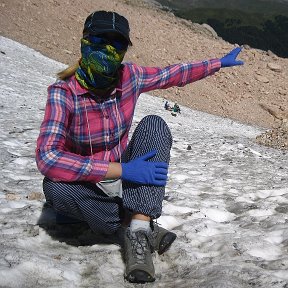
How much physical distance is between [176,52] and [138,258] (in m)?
21.6

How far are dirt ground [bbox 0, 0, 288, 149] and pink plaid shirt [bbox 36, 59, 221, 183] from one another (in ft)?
51.0

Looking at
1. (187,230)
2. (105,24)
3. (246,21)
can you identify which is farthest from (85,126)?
(246,21)

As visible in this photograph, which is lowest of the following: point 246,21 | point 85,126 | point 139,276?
point 246,21

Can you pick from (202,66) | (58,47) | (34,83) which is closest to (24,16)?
(58,47)

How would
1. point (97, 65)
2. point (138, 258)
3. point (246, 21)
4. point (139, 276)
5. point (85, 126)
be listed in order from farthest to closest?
1. point (246, 21)
2. point (85, 126)
3. point (97, 65)
4. point (138, 258)
5. point (139, 276)

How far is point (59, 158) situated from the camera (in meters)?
3.72

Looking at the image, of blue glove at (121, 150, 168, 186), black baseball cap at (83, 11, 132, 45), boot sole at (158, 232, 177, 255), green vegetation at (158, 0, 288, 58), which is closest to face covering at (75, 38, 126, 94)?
black baseball cap at (83, 11, 132, 45)

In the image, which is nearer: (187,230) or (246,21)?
(187,230)

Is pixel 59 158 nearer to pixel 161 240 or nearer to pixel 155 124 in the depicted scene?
pixel 155 124

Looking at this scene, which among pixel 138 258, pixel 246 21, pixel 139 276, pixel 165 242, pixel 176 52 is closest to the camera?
pixel 139 276

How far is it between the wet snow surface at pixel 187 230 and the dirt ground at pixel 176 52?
12.2 m

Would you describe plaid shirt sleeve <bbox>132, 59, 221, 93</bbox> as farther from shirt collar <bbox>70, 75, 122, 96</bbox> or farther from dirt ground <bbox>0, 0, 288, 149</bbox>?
dirt ground <bbox>0, 0, 288, 149</bbox>

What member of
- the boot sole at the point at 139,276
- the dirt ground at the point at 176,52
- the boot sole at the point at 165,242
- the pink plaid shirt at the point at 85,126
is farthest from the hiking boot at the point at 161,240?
the dirt ground at the point at 176,52

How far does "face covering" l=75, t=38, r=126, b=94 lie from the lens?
13.0 ft
